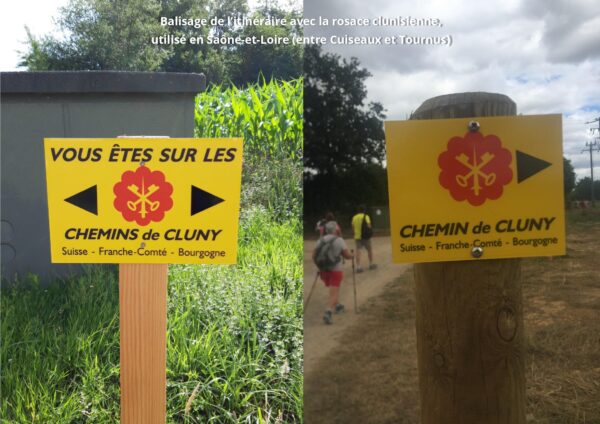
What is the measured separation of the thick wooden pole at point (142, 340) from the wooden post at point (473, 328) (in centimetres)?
45

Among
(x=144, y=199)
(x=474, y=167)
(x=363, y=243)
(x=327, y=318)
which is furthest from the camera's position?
(x=327, y=318)

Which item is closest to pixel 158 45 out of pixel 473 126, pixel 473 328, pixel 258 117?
pixel 258 117

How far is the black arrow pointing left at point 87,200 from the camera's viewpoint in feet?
2.69

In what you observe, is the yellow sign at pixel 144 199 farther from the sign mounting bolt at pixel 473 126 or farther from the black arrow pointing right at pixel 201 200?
the sign mounting bolt at pixel 473 126

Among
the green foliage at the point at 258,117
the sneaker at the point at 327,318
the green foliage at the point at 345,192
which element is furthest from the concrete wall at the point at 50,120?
the sneaker at the point at 327,318

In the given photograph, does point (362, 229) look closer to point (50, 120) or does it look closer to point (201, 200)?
point (201, 200)

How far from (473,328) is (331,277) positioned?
0.67 m

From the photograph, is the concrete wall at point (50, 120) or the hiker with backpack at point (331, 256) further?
the concrete wall at point (50, 120)

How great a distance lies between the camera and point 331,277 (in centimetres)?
133

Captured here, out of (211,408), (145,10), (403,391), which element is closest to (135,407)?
(211,408)

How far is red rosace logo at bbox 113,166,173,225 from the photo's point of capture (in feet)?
2.65

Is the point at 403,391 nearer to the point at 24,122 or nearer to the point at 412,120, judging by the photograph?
the point at 412,120

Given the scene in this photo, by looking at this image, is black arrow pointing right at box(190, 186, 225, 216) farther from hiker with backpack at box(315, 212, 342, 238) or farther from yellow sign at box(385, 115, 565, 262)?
hiker with backpack at box(315, 212, 342, 238)

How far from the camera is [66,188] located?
829mm
